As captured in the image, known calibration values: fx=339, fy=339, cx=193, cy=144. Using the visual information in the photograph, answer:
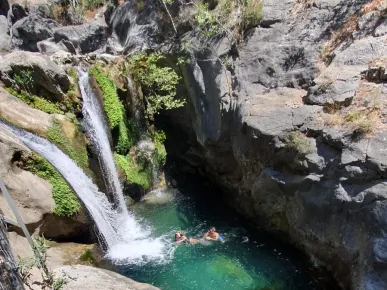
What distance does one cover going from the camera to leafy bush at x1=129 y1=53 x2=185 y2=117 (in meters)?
13.4

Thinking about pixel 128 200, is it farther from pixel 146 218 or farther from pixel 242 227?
pixel 242 227

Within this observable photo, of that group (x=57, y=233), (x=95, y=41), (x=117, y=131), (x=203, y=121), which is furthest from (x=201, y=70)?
(x=95, y=41)

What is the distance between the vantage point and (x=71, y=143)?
35.5 ft

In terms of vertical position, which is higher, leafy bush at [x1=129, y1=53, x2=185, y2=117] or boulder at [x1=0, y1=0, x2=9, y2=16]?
boulder at [x1=0, y1=0, x2=9, y2=16]

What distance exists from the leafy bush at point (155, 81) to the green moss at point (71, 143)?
11.6 feet

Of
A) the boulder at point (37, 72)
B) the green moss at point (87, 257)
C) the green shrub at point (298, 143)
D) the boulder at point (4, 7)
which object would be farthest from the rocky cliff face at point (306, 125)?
the boulder at point (4, 7)

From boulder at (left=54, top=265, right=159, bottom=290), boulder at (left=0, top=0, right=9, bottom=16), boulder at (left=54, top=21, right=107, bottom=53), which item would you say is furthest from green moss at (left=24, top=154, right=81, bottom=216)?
boulder at (left=0, top=0, right=9, bottom=16)

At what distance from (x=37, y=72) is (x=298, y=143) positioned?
844 cm

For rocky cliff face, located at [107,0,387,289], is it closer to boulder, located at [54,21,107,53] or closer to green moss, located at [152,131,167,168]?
green moss, located at [152,131,167,168]

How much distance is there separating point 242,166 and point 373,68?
4.59 metres

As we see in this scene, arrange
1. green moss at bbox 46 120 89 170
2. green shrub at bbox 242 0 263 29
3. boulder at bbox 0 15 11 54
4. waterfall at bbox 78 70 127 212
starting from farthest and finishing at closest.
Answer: boulder at bbox 0 15 11 54 → green shrub at bbox 242 0 263 29 → waterfall at bbox 78 70 127 212 → green moss at bbox 46 120 89 170

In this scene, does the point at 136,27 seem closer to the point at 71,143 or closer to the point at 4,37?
the point at 4,37

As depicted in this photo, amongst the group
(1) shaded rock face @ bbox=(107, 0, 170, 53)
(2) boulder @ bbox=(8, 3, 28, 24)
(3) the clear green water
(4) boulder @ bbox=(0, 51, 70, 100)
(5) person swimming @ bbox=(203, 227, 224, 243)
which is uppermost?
(2) boulder @ bbox=(8, 3, 28, 24)

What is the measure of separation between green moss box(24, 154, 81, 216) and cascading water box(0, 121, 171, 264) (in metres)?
0.27
